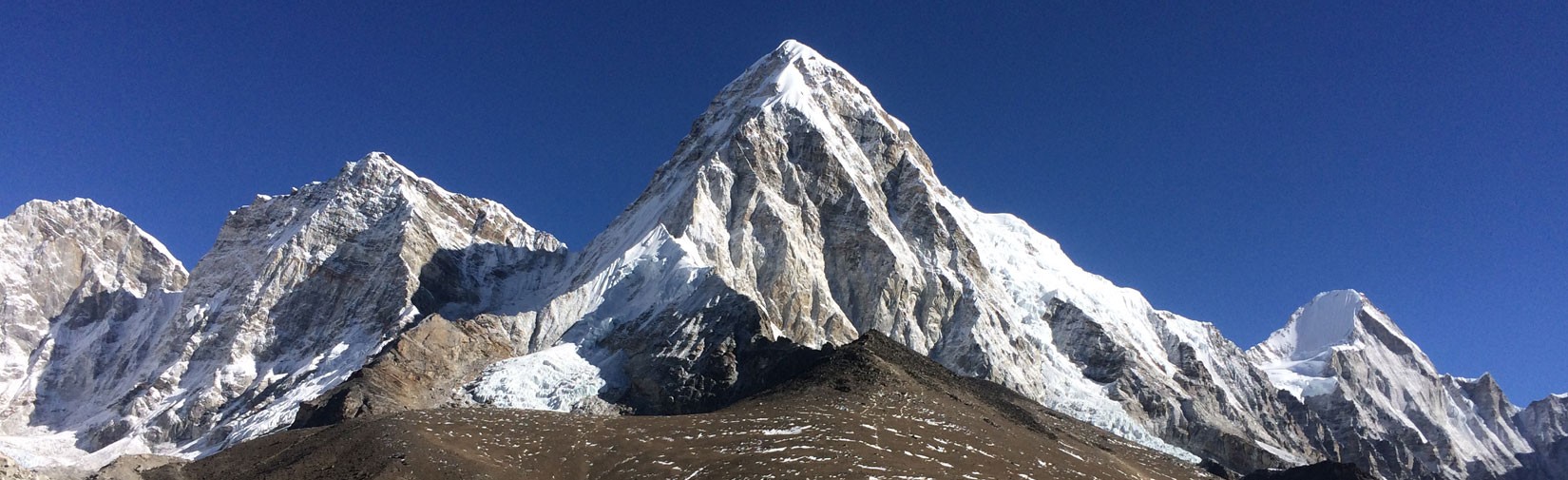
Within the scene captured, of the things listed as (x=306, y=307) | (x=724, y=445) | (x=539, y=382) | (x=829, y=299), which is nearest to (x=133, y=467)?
(x=539, y=382)

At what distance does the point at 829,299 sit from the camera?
160125mm

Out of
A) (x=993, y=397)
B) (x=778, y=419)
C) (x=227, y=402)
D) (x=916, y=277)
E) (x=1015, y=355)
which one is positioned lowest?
(x=227, y=402)

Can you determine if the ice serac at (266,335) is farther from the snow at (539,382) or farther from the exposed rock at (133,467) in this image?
the exposed rock at (133,467)

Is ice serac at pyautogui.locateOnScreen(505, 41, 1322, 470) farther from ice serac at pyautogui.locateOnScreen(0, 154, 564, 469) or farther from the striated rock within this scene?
ice serac at pyautogui.locateOnScreen(0, 154, 564, 469)

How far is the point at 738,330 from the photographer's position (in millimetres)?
119438

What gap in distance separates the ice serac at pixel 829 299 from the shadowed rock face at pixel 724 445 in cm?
3799

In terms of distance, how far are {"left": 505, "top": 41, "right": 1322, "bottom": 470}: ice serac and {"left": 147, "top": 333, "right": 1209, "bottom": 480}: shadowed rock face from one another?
3799 centimetres

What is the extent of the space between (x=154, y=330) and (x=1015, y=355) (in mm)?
161653

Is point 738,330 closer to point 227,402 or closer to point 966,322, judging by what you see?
point 966,322

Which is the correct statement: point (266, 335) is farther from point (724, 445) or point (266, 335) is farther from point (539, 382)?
point (724, 445)

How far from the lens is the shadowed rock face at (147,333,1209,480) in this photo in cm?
6088

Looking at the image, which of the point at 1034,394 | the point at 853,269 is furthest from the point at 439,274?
the point at 1034,394

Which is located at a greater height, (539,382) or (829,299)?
(829,299)

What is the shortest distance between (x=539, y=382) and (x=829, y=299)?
182 feet
